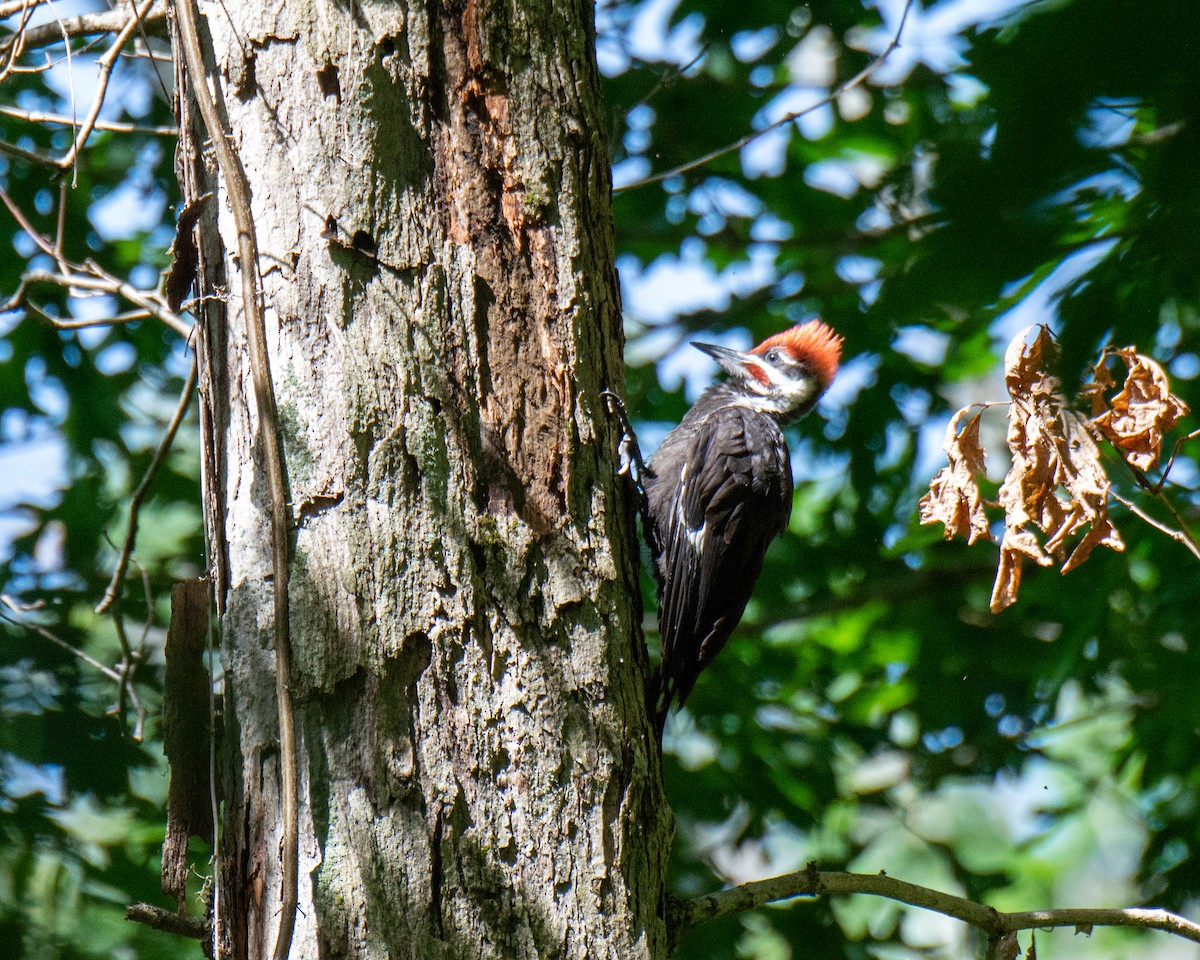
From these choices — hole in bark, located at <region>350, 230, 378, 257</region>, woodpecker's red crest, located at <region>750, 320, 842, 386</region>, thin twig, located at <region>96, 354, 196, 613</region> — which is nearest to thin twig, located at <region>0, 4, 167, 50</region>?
thin twig, located at <region>96, 354, 196, 613</region>

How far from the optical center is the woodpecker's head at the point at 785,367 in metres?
4.20

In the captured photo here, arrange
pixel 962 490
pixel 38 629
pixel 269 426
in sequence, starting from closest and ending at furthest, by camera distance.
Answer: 1. pixel 269 426
2. pixel 962 490
3. pixel 38 629

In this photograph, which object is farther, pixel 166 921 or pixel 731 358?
pixel 731 358

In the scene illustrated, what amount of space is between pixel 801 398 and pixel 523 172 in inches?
99.3

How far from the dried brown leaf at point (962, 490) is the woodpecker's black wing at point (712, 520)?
1008 millimetres

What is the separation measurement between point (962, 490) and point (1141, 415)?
39 centimetres

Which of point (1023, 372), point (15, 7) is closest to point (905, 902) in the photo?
point (1023, 372)

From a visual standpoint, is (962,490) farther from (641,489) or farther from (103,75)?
(103,75)

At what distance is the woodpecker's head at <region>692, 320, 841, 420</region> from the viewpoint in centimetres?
420

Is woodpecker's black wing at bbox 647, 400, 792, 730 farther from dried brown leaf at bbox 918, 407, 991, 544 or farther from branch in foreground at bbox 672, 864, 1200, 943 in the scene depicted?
branch in foreground at bbox 672, 864, 1200, 943

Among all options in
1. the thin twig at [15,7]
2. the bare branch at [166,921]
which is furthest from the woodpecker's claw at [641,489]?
the thin twig at [15,7]

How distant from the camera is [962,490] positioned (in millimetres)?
2387

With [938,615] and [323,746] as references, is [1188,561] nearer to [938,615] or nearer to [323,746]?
[938,615]

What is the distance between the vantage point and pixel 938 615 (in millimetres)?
4750
